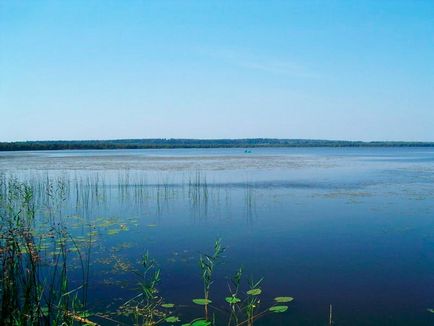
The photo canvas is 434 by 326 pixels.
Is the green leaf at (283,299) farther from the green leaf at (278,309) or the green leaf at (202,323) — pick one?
the green leaf at (202,323)

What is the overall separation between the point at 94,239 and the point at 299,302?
4.11m

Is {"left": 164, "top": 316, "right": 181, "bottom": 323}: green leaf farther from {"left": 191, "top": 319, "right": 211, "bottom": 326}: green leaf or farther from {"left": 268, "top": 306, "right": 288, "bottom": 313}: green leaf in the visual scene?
{"left": 268, "top": 306, "right": 288, "bottom": 313}: green leaf

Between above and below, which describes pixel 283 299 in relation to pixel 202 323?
below

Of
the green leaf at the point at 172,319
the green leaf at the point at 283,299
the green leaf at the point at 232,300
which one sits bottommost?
the green leaf at the point at 283,299

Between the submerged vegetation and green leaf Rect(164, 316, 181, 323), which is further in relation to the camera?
green leaf Rect(164, 316, 181, 323)

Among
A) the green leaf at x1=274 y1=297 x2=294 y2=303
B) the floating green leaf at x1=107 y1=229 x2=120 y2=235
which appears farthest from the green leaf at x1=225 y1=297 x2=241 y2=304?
the floating green leaf at x1=107 y1=229 x2=120 y2=235

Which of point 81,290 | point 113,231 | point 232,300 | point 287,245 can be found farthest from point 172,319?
point 113,231

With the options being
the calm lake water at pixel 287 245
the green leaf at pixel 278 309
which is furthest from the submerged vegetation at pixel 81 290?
the calm lake water at pixel 287 245

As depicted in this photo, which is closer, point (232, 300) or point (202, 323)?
point (202, 323)

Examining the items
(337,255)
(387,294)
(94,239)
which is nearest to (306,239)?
(337,255)

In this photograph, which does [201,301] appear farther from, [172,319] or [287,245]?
[287,245]

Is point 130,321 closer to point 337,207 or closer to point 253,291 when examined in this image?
point 253,291

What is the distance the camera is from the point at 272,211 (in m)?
9.98

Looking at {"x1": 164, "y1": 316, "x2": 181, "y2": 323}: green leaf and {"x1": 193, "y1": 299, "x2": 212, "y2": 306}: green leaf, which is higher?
{"x1": 193, "y1": 299, "x2": 212, "y2": 306}: green leaf
